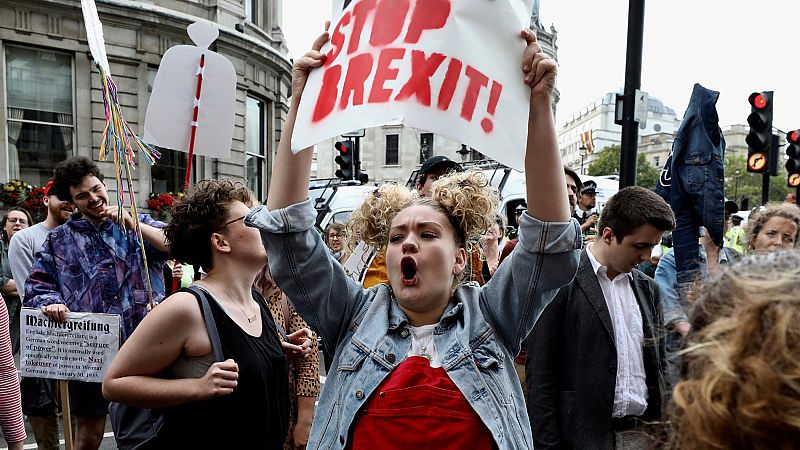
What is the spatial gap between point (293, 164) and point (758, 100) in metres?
9.69

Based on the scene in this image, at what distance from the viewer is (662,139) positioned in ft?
329

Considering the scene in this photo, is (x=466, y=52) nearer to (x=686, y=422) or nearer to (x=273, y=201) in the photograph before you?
(x=273, y=201)

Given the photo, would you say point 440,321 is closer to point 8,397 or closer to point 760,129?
point 8,397

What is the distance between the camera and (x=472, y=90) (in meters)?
1.66

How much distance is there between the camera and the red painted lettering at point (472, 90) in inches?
65.2

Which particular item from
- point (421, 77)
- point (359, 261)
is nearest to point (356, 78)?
point (421, 77)

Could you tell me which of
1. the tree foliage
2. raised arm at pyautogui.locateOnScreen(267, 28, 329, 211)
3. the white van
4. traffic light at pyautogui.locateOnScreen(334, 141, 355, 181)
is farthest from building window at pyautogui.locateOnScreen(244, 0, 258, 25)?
the tree foliage

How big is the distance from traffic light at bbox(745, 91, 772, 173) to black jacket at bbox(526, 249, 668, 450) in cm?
814

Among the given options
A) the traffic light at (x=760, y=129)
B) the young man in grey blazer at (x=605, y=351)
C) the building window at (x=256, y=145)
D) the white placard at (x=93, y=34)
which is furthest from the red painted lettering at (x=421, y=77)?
the building window at (x=256, y=145)

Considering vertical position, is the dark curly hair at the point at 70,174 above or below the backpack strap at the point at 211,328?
above

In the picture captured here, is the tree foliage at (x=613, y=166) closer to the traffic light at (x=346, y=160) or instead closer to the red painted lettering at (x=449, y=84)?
the traffic light at (x=346, y=160)

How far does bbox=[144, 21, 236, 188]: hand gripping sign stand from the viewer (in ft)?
12.0

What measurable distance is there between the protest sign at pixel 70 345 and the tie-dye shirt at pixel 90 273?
0.53 feet

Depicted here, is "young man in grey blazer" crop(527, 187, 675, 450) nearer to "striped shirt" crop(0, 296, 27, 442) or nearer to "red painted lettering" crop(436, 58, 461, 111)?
"red painted lettering" crop(436, 58, 461, 111)
